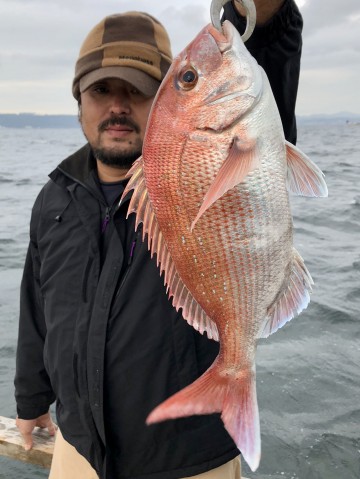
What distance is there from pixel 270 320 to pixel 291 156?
0.58 meters

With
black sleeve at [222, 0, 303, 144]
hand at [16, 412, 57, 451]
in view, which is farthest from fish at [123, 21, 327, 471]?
hand at [16, 412, 57, 451]

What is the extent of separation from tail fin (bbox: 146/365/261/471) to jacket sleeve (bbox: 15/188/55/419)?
174 cm

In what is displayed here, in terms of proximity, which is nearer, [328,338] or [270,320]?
[270,320]

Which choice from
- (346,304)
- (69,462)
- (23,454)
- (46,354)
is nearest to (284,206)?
(46,354)

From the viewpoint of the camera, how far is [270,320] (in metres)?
1.84

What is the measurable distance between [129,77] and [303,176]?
1.21 meters

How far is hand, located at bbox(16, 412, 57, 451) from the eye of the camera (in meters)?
3.41

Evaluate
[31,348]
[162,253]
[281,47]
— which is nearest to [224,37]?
[281,47]

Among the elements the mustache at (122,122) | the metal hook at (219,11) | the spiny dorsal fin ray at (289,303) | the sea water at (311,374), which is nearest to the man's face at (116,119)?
the mustache at (122,122)

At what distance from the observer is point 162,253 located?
1.86m

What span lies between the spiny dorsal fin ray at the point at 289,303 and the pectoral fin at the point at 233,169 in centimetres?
40

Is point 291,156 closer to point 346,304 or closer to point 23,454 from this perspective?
point 23,454

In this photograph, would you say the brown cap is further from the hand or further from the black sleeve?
the hand

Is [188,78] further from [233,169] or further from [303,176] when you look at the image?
[303,176]
